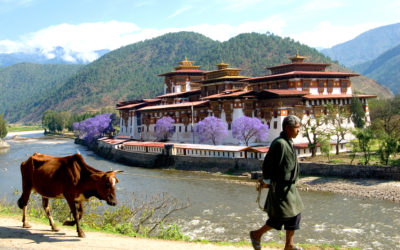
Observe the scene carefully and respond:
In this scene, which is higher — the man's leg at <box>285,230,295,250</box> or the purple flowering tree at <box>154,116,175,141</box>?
the purple flowering tree at <box>154,116,175,141</box>

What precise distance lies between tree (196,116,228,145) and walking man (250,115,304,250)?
178 ft

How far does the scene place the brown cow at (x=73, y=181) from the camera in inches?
452

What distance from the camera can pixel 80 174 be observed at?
1184 centimetres

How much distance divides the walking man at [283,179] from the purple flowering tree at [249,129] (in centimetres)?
5026

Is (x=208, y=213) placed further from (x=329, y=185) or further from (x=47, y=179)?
(x=47, y=179)

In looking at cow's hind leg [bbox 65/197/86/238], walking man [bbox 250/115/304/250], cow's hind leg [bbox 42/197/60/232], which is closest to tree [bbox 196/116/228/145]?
cow's hind leg [bbox 42/197/60/232]

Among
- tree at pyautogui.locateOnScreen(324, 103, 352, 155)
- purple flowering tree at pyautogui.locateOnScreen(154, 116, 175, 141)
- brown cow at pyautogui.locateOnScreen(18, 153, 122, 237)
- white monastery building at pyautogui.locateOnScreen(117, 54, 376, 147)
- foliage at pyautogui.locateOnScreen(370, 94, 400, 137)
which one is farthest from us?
purple flowering tree at pyautogui.locateOnScreen(154, 116, 175, 141)

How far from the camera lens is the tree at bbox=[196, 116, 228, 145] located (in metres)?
63.4

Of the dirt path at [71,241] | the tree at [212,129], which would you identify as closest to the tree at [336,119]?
the tree at [212,129]

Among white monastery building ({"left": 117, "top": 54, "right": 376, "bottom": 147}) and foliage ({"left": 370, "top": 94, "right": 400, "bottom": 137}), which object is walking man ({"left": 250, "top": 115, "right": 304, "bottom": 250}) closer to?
white monastery building ({"left": 117, "top": 54, "right": 376, "bottom": 147})

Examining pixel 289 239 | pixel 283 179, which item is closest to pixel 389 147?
pixel 289 239

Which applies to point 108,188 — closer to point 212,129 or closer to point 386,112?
point 212,129

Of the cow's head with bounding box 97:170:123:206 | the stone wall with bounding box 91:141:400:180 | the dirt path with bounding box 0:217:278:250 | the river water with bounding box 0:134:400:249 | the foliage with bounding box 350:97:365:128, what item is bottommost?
the river water with bounding box 0:134:400:249

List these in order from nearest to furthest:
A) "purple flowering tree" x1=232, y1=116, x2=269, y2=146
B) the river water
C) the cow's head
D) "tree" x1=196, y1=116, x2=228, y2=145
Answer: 1. the cow's head
2. the river water
3. "purple flowering tree" x1=232, y1=116, x2=269, y2=146
4. "tree" x1=196, y1=116, x2=228, y2=145
